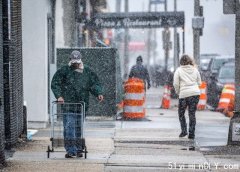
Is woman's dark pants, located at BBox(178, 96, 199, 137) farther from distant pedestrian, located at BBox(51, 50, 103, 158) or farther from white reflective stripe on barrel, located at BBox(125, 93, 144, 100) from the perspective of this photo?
white reflective stripe on barrel, located at BBox(125, 93, 144, 100)

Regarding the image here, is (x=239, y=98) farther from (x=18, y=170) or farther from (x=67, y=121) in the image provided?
(x=18, y=170)

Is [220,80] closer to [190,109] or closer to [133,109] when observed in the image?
[133,109]

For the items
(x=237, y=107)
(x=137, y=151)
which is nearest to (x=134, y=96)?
(x=237, y=107)

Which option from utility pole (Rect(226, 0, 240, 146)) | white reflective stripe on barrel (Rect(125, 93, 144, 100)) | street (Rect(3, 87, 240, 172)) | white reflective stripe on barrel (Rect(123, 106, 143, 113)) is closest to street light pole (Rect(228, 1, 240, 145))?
utility pole (Rect(226, 0, 240, 146))

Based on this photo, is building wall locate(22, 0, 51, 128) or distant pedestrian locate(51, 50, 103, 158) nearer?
distant pedestrian locate(51, 50, 103, 158)

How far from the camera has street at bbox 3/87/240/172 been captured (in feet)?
36.6

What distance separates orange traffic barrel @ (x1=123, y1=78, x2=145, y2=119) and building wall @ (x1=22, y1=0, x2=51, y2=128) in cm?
282

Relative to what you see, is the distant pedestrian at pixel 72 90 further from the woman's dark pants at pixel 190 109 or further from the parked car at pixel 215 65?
the parked car at pixel 215 65

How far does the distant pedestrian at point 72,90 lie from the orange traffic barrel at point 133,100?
23.9 ft

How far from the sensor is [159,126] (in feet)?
58.7

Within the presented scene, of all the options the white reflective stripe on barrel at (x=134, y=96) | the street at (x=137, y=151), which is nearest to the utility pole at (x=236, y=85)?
the street at (x=137, y=151)

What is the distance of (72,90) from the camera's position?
475 inches

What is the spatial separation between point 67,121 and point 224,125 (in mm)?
7326

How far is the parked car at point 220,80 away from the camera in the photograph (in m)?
27.9
